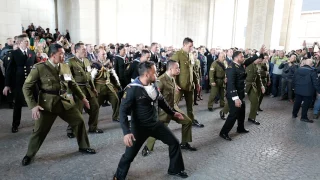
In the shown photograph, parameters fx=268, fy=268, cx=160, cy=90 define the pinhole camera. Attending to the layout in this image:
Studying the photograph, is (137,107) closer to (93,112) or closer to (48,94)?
(48,94)

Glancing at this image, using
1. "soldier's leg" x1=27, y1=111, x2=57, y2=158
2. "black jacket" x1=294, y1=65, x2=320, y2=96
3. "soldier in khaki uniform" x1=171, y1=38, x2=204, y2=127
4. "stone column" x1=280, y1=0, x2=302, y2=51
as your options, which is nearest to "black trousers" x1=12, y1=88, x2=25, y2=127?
"soldier's leg" x1=27, y1=111, x2=57, y2=158

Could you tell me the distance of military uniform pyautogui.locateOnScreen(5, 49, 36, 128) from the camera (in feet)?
18.9

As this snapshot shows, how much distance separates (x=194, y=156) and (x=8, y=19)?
1008 centimetres

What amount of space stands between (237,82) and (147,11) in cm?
1244

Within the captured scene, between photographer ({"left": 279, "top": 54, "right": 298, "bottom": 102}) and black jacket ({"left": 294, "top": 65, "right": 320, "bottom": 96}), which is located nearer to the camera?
black jacket ({"left": 294, "top": 65, "right": 320, "bottom": 96})

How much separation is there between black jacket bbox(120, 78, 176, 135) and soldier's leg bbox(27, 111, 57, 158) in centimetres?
153

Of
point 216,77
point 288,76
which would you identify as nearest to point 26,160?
point 216,77

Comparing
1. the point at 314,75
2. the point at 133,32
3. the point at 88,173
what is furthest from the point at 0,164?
the point at 133,32

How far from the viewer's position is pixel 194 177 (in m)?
3.99

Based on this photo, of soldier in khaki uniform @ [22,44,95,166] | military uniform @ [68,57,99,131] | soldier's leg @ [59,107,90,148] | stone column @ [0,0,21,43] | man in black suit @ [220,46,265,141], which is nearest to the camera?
soldier in khaki uniform @ [22,44,95,166]

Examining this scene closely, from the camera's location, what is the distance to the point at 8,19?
1098cm

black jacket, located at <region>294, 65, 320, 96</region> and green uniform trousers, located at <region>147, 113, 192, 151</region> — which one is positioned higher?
black jacket, located at <region>294, 65, 320, 96</region>

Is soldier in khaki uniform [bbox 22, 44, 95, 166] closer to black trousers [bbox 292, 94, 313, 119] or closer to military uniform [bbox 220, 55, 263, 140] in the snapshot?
military uniform [bbox 220, 55, 263, 140]

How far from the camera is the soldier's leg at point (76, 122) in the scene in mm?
4395
